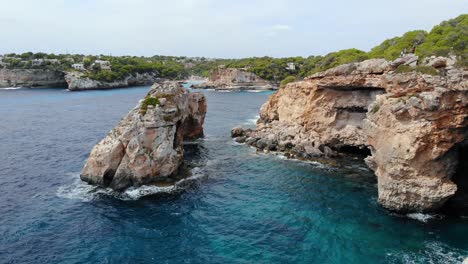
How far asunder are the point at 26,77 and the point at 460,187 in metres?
178

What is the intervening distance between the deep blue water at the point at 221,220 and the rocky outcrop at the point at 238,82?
11456 cm

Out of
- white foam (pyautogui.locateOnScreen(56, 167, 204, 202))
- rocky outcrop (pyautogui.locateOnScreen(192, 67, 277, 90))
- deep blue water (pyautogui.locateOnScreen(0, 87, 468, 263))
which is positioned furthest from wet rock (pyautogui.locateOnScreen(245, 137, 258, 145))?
rocky outcrop (pyautogui.locateOnScreen(192, 67, 277, 90))

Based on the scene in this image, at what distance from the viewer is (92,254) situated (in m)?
28.0

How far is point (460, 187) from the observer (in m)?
36.8

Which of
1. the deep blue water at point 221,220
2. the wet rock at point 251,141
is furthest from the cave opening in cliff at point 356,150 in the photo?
the wet rock at point 251,141

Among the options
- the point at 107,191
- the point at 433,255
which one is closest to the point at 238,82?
the point at 107,191

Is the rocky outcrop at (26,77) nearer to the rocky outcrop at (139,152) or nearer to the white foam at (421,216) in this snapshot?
the rocky outcrop at (139,152)

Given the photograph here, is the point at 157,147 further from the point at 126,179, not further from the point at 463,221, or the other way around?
the point at 463,221

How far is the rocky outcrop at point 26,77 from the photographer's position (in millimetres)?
168250

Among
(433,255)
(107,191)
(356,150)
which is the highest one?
(356,150)

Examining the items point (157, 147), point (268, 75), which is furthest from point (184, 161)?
point (268, 75)

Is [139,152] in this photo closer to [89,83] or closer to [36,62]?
[89,83]

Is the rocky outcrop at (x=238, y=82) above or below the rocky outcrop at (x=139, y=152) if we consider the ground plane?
above

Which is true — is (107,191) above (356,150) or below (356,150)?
below
